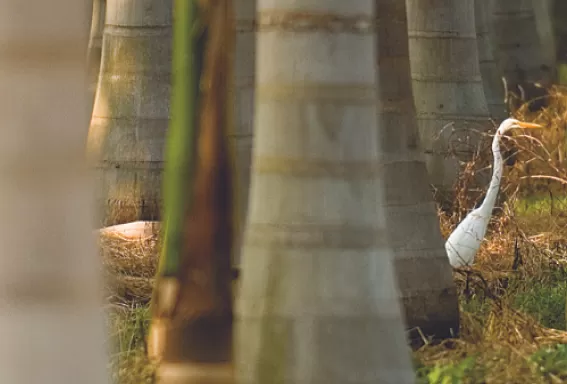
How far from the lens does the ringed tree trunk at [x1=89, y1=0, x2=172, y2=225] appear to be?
30.2 ft

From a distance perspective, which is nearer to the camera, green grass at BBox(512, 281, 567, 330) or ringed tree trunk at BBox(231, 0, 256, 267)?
ringed tree trunk at BBox(231, 0, 256, 267)

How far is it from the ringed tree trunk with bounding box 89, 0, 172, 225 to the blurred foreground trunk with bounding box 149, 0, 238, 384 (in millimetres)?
5056

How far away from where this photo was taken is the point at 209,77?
4.03m

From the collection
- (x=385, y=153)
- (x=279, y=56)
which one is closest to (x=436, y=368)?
(x=385, y=153)

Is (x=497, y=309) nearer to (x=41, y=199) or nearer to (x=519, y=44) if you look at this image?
(x=41, y=199)

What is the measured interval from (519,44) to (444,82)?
6.13 meters

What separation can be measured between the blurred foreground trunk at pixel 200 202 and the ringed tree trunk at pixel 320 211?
25cm

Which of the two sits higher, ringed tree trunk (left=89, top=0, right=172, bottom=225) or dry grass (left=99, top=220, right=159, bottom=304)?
ringed tree trunk (left=89, top=0, right=172, bottom=225)

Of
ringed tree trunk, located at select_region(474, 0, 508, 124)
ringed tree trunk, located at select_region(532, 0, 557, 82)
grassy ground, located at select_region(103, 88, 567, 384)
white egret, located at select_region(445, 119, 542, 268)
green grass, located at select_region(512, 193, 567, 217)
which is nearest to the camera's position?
grassy ground, located at select_region(103, 88, 567, 384)

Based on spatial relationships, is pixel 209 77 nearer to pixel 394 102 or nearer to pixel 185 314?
pixel 185 314

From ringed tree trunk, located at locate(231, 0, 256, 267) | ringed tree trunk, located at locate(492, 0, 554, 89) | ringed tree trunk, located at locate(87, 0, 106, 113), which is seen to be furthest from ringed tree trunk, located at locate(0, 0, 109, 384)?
ringed tree trunk, located at locate(492, 0, 554, 89)

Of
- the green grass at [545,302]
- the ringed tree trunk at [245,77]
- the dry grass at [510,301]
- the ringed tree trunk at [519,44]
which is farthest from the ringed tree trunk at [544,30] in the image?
the ringed tree trunk at [245,77]

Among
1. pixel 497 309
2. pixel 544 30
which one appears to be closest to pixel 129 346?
pixel 497 309

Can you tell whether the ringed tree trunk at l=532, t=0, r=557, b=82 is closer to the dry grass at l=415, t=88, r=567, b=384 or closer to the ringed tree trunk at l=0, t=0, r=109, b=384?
the dry grass at l=415, t=88, r=567, b=384
